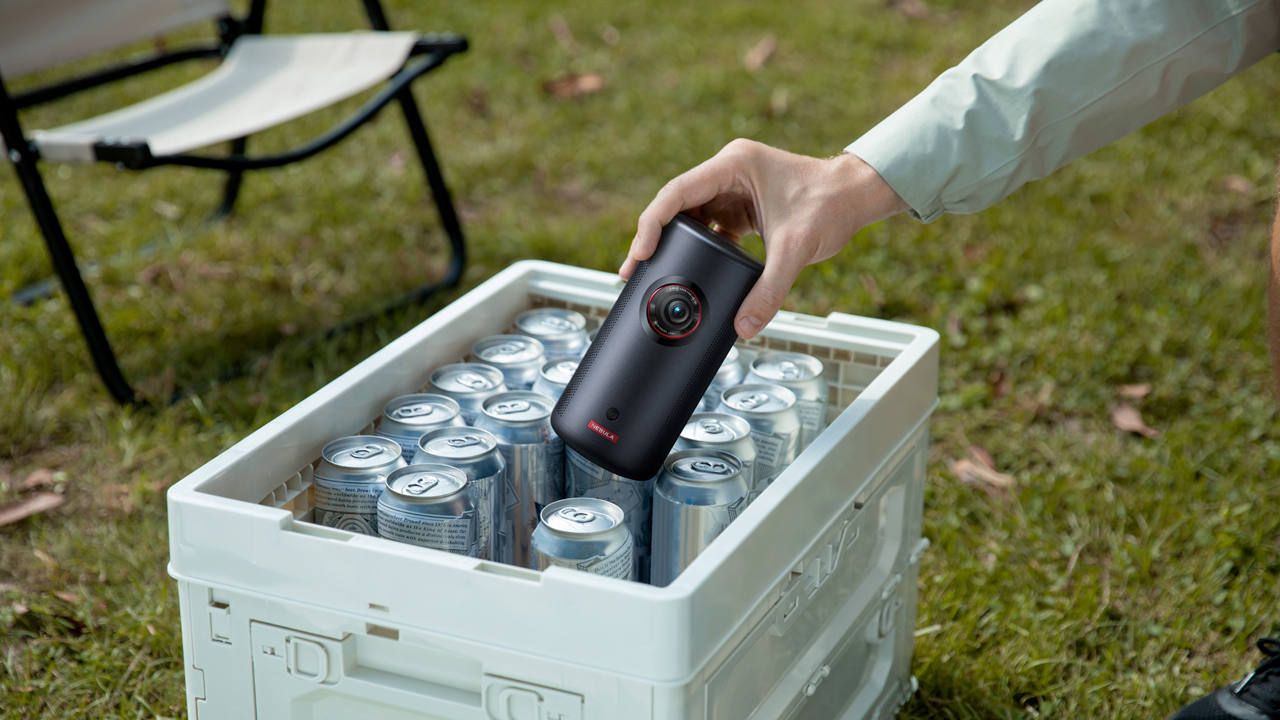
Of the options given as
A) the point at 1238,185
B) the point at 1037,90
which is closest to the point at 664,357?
the point at 1037,90

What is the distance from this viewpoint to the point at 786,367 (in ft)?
4.25

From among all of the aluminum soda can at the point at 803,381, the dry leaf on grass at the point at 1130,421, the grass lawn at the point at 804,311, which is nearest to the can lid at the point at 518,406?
the aluminum soda can at the point at 803,381

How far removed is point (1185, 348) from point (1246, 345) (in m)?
0.11

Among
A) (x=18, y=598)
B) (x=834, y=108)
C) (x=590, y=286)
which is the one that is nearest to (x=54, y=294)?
(x=18, y=598)

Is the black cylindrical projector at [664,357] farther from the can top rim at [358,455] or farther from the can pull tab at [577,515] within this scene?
the can top rim at [358,455]

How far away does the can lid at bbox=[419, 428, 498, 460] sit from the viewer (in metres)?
1.10

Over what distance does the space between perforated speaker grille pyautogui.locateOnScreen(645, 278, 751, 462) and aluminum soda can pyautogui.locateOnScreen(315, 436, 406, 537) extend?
10.1 inches

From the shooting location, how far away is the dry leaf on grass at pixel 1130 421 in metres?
2.06

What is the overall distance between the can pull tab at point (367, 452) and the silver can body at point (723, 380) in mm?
389

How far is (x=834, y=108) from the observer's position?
3453 mm

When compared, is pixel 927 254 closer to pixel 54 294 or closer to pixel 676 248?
pixel 676 248

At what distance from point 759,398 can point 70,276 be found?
1.43 meters

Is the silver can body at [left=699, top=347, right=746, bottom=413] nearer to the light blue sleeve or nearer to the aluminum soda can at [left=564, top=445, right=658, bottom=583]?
the aluminum soda can at [left=564, top=445, right=658, bottom=583]

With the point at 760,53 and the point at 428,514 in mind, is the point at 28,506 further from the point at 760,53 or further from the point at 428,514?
the point at 760,53
